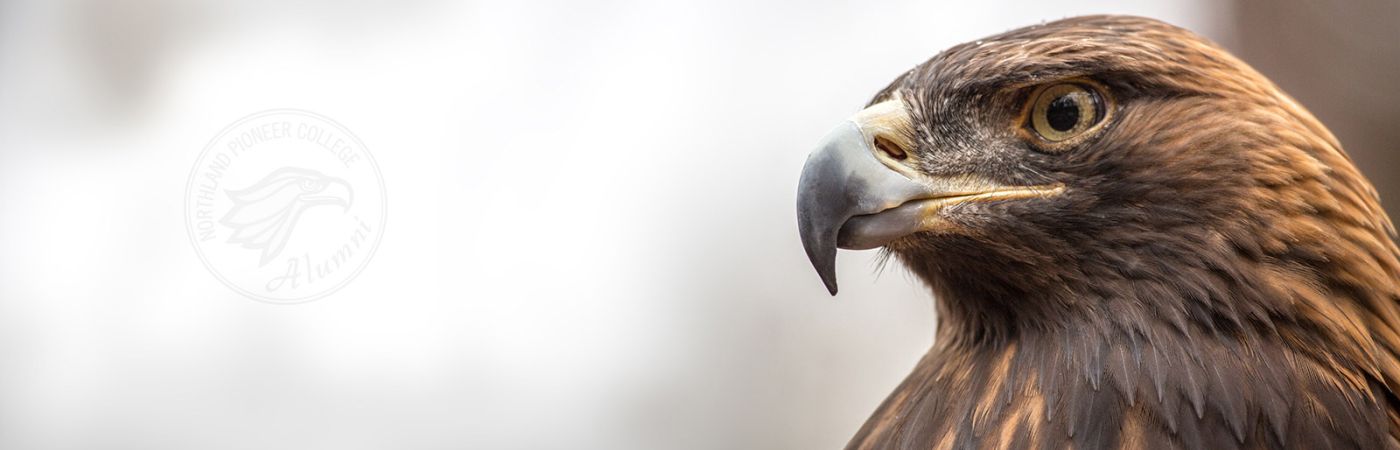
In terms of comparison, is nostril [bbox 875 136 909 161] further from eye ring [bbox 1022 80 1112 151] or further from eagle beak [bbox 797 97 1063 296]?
eye ring [bbox 1022 80 1112 151]

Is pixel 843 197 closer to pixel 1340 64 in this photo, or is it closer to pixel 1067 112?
pixel 1067 112

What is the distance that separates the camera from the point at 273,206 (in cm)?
177

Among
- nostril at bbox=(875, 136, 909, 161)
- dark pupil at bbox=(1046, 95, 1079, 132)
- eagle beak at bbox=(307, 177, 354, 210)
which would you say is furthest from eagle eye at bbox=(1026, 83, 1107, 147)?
eagle beak at bbox=(307, 177, 354, 210)

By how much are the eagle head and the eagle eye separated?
125 cm

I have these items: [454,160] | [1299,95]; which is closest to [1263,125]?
[1299,95]

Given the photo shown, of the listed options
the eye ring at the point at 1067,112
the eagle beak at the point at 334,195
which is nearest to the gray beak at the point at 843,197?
the eye ring at the point at 1067,112

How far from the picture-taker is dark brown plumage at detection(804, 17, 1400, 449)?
1.10m

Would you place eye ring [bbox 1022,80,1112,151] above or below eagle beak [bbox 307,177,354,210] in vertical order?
below

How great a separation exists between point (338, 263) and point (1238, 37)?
2004 mm


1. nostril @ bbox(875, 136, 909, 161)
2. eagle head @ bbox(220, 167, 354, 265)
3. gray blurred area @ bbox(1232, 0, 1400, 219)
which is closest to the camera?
nostril @ bbox(875, 136, 909, 161)

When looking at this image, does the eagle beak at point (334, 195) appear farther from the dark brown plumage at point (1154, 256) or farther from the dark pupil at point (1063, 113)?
the dark pupil at point (1063, 113)

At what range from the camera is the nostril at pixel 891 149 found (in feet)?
4.11

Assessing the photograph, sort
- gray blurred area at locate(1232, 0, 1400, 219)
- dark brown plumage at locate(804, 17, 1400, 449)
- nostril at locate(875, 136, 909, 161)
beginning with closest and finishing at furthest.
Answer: dark brown plumage at locate(804, 17, 1400, 449) < nostril at locate(875, 136, 909, 161) < gray blurred area at locate(1232, 0, 1400, 219)

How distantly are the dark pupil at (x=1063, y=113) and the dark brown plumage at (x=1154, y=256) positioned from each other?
0.03 meters
